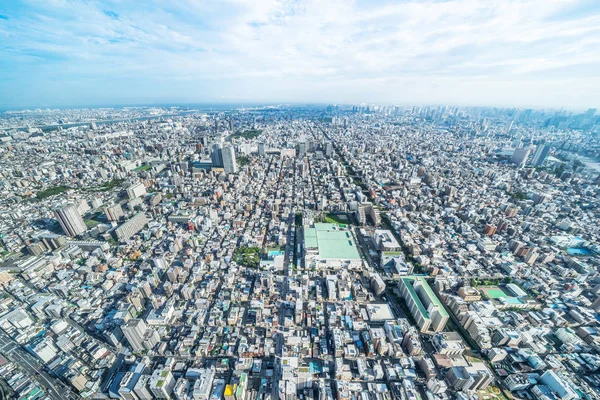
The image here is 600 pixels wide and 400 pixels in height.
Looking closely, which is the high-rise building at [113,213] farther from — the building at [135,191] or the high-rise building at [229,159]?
the high-rise building at [229,159]

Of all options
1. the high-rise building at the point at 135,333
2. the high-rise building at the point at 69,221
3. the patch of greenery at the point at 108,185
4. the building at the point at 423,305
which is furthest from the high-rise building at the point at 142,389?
the patch of greenery at the point at 108,185

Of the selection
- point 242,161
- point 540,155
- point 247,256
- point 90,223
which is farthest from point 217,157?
point 540,155

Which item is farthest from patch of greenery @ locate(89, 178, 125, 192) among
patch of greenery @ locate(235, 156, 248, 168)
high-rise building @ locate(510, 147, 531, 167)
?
high-rise building @ locate(510, 147, 531, 167)

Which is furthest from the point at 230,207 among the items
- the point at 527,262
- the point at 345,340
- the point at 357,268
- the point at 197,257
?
the point at 527,262

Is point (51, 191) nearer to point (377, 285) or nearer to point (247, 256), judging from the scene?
point (247, 256)

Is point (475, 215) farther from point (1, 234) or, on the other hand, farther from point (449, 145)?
point (1, 234)

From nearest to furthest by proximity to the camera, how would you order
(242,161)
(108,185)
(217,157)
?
(108,185) → (217,157) → (242,161)
